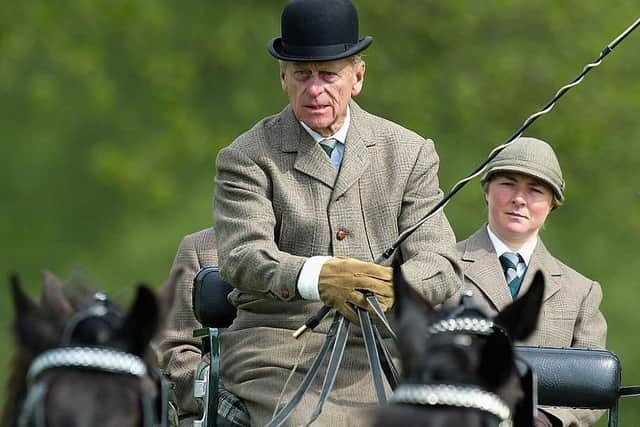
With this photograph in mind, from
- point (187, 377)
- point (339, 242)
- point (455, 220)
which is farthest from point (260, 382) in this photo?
point (455, 220)

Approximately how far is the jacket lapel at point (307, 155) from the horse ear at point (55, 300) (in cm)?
144

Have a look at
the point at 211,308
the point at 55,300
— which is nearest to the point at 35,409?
the point at 55,300

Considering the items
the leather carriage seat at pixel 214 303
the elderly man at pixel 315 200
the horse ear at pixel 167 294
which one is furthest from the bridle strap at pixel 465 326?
the leather carriage seat at pixel 214 303

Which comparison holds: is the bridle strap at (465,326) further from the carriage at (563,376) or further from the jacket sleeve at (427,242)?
the carriage at (563,376)

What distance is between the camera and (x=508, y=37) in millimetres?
14195

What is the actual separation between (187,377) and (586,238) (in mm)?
6851

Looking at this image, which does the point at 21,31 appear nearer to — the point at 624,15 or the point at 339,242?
the point at 624,15

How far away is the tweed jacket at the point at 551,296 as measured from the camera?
25.0 ft

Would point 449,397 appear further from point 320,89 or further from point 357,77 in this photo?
point 357,77

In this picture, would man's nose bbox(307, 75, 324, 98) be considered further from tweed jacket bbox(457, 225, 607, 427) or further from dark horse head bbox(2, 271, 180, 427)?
tweed jacket bbox(457, 225, 607, 427)

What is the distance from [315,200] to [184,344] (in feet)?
7.60

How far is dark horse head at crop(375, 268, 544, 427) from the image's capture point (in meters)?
4.21

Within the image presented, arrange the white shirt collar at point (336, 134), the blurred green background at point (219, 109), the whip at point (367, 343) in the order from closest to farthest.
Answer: the whip at point (367, 343)
the white shirt collar at point (336, 134)
the blurred green background at point (219, 109)

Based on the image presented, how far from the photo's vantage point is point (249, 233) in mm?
5969
